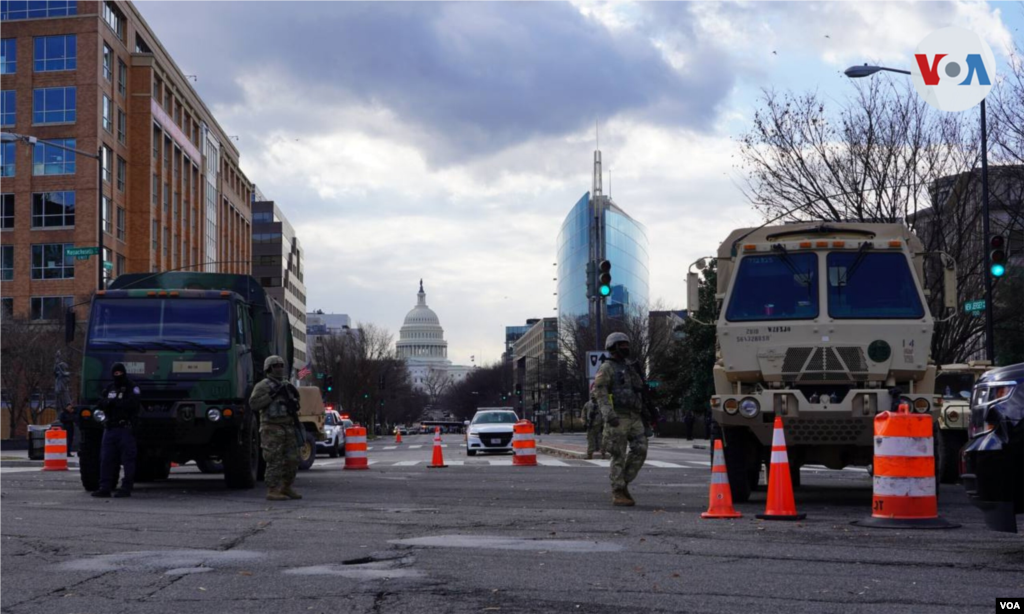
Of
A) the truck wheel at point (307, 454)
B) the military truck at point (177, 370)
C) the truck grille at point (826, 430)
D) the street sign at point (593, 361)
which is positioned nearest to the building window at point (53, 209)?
the street sign at point (593, 361)

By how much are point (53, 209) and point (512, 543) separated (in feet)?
201

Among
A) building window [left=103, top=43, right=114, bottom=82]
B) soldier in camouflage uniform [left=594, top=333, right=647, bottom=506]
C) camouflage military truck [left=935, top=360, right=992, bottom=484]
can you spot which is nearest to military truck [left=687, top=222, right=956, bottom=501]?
soldier in camouflage uniform [left=594, top=333, right=647, bottom=506]

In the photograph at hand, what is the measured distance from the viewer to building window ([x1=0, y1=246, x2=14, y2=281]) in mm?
66250

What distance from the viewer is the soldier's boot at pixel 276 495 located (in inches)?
618

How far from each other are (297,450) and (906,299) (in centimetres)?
781

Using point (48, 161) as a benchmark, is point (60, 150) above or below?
above

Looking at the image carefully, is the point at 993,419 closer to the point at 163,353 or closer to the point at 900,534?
the point at 900,534

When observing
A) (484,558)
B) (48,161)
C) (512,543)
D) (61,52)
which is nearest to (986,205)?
(512,543)

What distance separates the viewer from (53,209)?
65.9 metres

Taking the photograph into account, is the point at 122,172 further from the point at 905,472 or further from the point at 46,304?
the point at 905,472

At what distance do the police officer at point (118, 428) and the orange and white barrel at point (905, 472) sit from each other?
9546 millimetres

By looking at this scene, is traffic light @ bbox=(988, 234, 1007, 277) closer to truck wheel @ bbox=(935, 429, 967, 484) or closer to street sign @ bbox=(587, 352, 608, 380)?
truck wheel @ bbox=(935, 429, 967, 484)

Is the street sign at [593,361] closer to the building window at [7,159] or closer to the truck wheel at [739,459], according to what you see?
the truck wheel at [739,459]

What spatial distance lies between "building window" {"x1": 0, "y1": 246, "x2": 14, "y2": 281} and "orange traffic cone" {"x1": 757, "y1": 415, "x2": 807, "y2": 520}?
201ft
